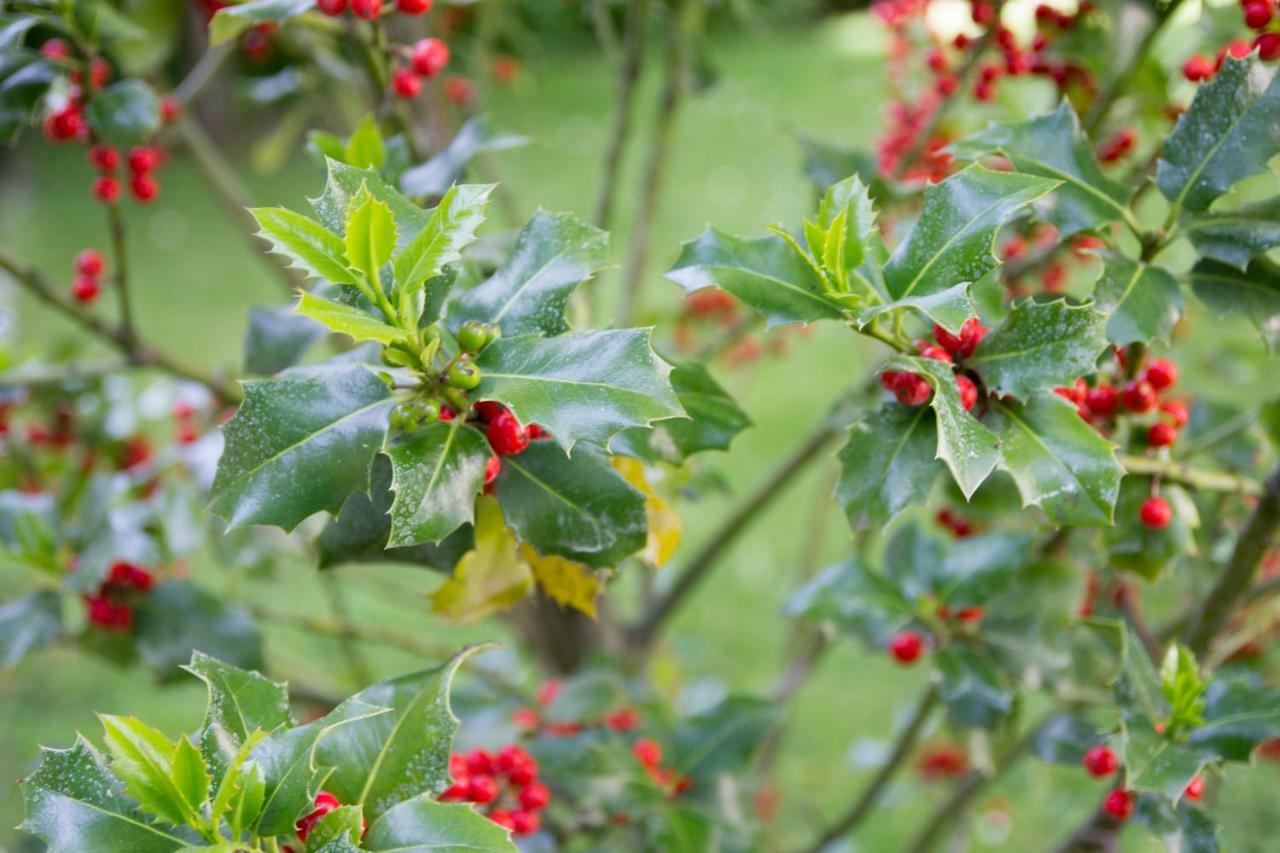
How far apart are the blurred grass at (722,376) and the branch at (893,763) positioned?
0.42 ft

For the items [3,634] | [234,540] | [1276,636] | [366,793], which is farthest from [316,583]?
[366,793]

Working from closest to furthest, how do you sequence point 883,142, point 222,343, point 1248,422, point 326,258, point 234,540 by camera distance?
point 326,258 < point 1248,422 < point 234,540 < point 883,142 < point 222,343

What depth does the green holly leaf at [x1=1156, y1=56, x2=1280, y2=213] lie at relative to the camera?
98 centimetres

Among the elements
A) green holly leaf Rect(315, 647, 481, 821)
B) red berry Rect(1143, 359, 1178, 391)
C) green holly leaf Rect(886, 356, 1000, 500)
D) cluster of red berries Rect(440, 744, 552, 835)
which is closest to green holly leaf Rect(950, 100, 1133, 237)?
red berry Rect(1143, 359, 1178, 391)

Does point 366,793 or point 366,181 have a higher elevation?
point 366,181

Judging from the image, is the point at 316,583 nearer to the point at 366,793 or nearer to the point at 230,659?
the point at 230,659

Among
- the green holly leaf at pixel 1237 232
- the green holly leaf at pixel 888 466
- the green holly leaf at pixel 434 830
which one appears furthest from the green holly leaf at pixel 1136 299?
the green holly leaf at pixel 434 830

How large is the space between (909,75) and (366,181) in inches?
66.6

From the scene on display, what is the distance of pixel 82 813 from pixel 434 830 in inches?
9.5

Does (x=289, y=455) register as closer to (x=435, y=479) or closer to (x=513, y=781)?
(x=435, y=479)

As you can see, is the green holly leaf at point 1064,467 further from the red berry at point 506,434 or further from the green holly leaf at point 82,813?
the green holly leaf at point 82,813

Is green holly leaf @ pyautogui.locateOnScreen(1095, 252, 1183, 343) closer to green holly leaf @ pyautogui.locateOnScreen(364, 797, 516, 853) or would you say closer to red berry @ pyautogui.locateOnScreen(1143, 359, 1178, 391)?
red berry @ pyautogui.locateOnScreen(1143, 359, 1178, 391)

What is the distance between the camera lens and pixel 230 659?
1468 mm

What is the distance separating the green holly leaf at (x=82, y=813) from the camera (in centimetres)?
77
